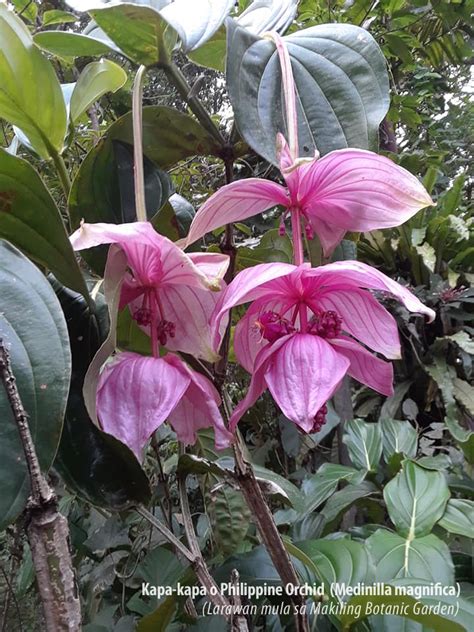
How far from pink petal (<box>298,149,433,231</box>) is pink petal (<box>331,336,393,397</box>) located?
0.25ft

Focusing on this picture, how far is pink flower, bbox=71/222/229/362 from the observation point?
0.88 feet

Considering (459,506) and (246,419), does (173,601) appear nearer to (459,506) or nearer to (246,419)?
(459,506)

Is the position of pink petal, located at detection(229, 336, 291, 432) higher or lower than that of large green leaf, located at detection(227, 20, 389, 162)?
lower

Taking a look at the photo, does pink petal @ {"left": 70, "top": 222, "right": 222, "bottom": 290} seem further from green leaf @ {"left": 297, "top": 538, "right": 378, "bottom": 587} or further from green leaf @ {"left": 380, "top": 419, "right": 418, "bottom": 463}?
green leaf @ {"left": 380, "top": 419, "right": 418, "bottom": 463}

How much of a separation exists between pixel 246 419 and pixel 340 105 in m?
1.08

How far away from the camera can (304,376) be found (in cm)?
27

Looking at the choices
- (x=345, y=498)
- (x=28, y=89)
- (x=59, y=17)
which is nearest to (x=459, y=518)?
(x=345, y=498)

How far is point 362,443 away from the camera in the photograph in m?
0.89

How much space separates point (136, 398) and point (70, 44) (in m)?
0.28

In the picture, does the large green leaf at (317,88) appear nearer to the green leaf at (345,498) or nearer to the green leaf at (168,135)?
the green leaf at (168,135)

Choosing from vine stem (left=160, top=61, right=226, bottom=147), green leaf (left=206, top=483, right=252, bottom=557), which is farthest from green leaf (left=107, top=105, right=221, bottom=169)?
green leaf (left=206, top=483, right=252, bottom=557)

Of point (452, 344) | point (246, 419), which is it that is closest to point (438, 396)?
point (452, 344)

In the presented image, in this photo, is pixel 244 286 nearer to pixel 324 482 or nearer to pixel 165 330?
pixel 165 330

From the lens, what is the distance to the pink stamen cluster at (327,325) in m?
0.31
